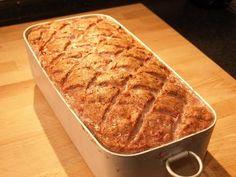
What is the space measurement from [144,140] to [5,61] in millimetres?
587

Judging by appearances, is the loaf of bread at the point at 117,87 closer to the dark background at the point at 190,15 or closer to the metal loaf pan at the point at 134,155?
the metal loaf pan at the point at 134,155

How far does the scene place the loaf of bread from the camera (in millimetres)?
583

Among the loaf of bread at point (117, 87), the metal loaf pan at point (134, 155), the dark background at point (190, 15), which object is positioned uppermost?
the loaf of bread at point (117, 87)

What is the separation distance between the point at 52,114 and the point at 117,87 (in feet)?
0.80

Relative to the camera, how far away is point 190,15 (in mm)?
1603

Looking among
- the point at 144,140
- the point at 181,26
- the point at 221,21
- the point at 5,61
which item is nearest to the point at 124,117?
the point at 144,140

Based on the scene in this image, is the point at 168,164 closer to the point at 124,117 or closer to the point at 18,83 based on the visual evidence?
the point at 124,117

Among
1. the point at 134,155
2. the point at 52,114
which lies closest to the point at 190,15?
the point at 52,114

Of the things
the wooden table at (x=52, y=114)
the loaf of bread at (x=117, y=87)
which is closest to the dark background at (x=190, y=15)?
the wooden table at (x=52, y=114)

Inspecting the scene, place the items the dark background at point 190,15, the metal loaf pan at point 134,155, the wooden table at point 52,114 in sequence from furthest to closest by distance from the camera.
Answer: the dark background at point 190,15
the wooden table at point 52,114
the metal loaf pan at point 134,155

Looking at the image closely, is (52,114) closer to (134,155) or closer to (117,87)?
(117,87)

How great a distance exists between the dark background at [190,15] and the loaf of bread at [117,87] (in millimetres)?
615

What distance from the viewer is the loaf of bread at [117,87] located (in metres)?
0.58

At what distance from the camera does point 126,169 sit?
56 centimetres
